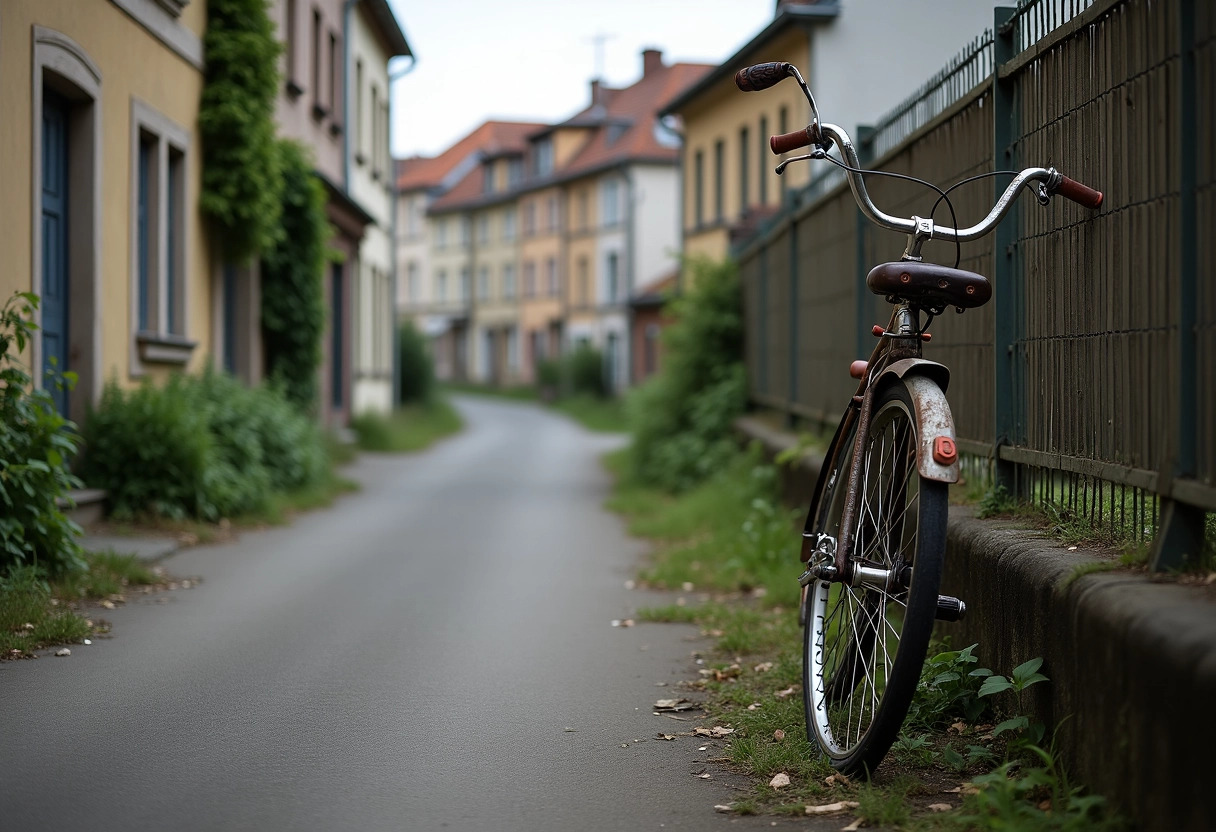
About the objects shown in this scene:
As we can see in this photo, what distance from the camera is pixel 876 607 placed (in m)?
4.60

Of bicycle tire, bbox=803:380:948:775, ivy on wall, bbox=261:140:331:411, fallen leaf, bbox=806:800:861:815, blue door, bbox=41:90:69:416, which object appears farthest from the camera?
ivy on wall, bbox=261:140:331:411

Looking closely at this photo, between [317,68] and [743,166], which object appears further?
[743,166]

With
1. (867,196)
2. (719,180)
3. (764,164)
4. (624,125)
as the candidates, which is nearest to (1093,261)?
(867,196)

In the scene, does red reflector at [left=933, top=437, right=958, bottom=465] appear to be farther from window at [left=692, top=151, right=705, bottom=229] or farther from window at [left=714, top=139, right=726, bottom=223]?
window at [left=692, top=151, right=705, bottom=229]

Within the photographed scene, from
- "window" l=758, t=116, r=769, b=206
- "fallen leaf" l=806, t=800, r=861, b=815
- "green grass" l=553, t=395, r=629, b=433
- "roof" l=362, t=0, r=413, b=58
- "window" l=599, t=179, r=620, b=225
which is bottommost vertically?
"fallen leaf" l=806, t=800, r=861, b=815

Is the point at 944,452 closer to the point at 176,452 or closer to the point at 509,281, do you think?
the point at 176,452

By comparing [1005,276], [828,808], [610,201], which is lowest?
[828,808]

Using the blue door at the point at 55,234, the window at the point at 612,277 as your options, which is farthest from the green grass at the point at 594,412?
the blue door at the point at 55,234

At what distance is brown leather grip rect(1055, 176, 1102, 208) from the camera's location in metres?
4.30

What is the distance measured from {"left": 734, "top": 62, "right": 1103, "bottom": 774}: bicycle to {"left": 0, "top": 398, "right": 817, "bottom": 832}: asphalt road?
48cm

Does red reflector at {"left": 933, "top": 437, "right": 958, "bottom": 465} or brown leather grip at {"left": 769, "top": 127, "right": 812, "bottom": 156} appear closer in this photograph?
red reflector at {"left": 933, "top": 437, "right": 958, "bottom": 465}

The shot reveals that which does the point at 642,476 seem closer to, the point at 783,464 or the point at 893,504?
the point at 783,464

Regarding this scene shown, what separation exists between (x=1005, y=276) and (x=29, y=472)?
479 centimetres

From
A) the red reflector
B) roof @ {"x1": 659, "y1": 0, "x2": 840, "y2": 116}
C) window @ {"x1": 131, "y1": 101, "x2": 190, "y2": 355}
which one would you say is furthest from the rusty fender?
roof @ {"x1": 659, "y1": 0, "x2": 840, "y2": 116}
